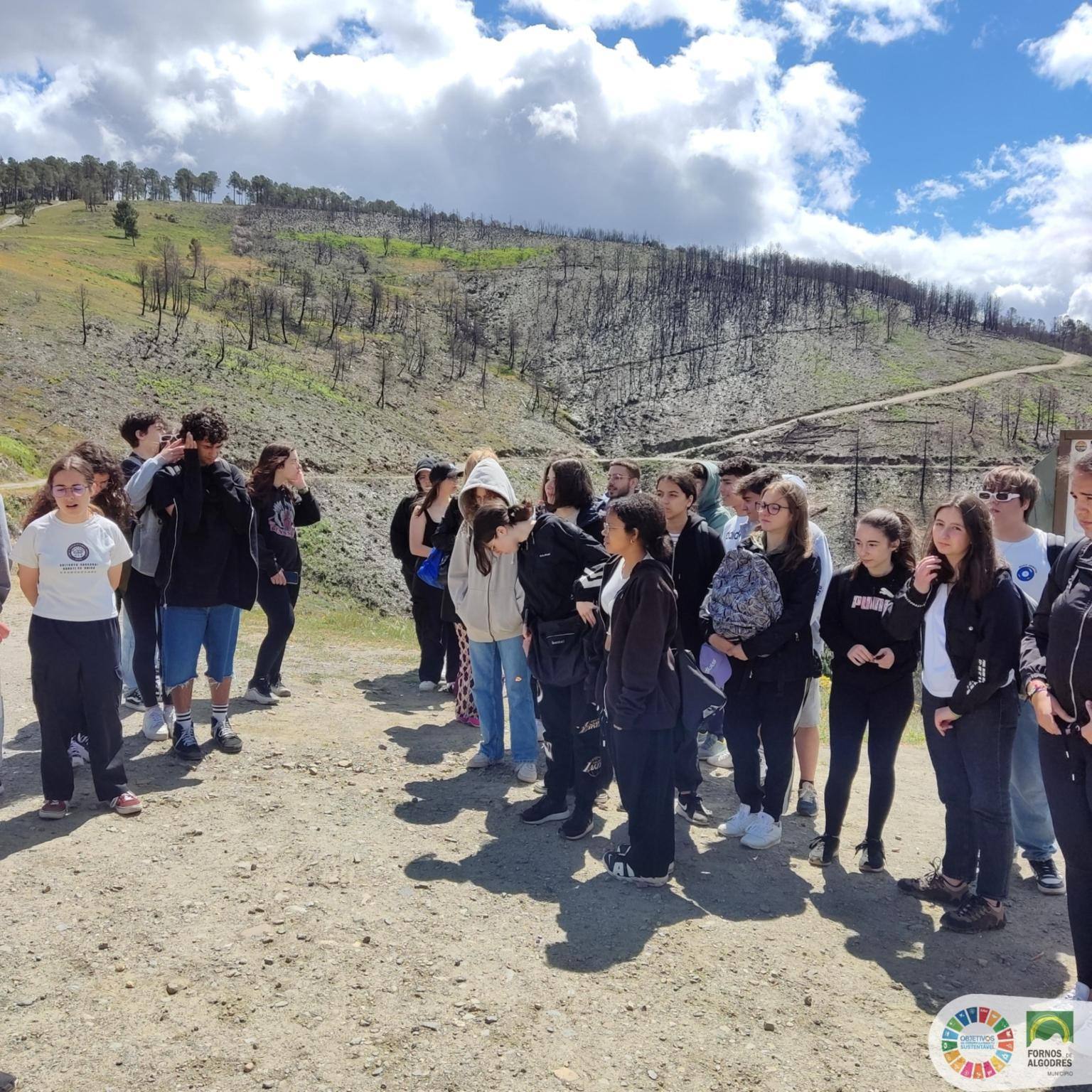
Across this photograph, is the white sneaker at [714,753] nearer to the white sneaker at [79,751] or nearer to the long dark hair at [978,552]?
the long dark hair at [978,552]

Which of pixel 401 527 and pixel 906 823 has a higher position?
pixel 401 527

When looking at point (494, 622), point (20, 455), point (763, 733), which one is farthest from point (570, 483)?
point (20, 455)

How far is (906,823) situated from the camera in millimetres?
5031

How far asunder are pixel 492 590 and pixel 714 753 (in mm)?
2199

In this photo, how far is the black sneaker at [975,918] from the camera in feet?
12.0

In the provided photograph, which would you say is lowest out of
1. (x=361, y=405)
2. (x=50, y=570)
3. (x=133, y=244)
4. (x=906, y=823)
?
(x=906, y=823)

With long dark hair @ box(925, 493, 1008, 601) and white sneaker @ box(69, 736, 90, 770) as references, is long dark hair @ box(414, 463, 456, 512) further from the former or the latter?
long dark hair @ box(925, 493, 1008, 601)

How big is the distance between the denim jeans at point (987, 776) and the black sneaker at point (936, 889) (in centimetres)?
20

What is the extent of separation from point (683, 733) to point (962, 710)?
1.24 meters

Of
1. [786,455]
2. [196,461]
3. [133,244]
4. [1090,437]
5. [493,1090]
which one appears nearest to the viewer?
[493,1090]

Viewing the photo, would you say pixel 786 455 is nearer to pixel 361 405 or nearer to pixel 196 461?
pixel 361 405

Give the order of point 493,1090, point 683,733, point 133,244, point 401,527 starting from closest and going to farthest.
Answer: point 493,1090
point 683,733
point 401,527
point 133,244

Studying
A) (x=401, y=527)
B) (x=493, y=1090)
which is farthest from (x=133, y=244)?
(x=493, y=1090)

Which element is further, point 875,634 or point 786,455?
point 786,455
